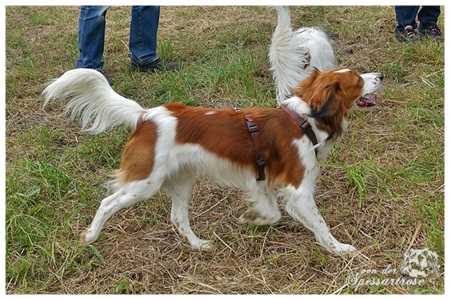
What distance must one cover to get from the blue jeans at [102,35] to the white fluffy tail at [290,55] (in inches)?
54.5

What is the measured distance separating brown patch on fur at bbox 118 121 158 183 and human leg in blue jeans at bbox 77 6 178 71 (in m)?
2.35

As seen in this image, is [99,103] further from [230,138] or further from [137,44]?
[137,44]

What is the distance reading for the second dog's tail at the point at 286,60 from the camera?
4664mm

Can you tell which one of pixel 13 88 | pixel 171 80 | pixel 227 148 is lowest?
pixel 13 88

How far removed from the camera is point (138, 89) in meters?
5.22

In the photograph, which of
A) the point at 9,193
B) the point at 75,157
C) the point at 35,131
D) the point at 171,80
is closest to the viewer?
the point at 9,193

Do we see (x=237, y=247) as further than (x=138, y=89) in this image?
No

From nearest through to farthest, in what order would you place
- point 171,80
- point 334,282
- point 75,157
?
point 334,282
point 75,157
point 171,80

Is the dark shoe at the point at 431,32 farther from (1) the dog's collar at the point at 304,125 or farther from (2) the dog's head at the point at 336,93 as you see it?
(1) the dog's collar at the point at 304,125

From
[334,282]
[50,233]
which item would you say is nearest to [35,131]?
[50,233]

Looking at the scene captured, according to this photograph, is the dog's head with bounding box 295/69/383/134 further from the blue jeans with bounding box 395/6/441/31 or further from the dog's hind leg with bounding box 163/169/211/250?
the blue jeans with bounding box 395/6/441/31

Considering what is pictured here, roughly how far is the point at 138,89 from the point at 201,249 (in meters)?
2.32

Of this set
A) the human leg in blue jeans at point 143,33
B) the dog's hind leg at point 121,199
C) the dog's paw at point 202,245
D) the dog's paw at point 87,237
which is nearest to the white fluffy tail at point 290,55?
the human leg in blue jeans at point 143,33

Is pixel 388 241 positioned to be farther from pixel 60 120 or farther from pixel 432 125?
pixel 60 120
